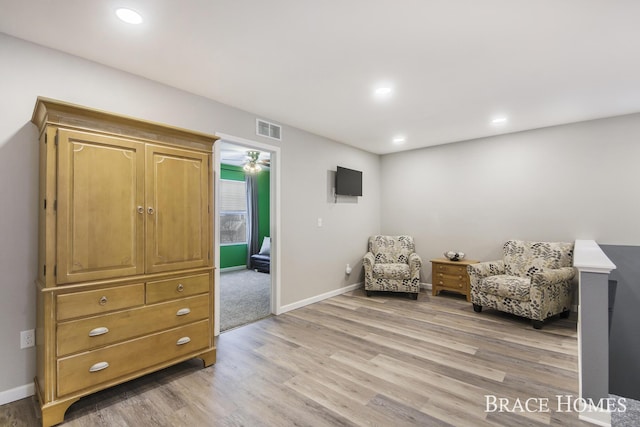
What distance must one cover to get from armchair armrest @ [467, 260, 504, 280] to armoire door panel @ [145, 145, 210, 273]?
344cm

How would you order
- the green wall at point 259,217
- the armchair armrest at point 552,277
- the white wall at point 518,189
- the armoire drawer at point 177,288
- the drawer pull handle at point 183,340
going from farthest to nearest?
the green wall at point 259,217
the white wall at point 518,189
the armchair armrest at point 552,277
the drawer pull handle at point 183,340
the armoire drawer at point 177,288

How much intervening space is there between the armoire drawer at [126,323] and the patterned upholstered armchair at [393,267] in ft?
9.47

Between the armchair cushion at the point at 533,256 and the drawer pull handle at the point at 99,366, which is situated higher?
the armchair cushion at the point at 533,256

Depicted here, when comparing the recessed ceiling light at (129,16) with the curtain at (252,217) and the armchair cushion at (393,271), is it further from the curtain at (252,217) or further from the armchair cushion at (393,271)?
the curtain at (252,217)

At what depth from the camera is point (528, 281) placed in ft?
12.1

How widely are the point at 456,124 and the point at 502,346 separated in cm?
281

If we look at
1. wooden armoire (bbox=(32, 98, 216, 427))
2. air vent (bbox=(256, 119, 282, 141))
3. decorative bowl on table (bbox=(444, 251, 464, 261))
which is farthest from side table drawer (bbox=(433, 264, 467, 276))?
wooden armoire (bbox=(32, 98, 216, 427))

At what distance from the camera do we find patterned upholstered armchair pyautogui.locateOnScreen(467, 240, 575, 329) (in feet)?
11.3

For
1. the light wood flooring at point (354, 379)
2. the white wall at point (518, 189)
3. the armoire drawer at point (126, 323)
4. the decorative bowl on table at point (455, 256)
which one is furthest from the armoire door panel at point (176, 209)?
the white wall at point (518, 189)

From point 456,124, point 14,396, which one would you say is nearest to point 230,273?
point 14,396

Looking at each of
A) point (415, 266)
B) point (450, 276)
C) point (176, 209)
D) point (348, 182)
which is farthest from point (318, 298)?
point (176, 209)

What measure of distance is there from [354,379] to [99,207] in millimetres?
2295

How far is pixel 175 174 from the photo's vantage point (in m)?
2.47

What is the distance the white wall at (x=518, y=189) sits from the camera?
3.74 m
